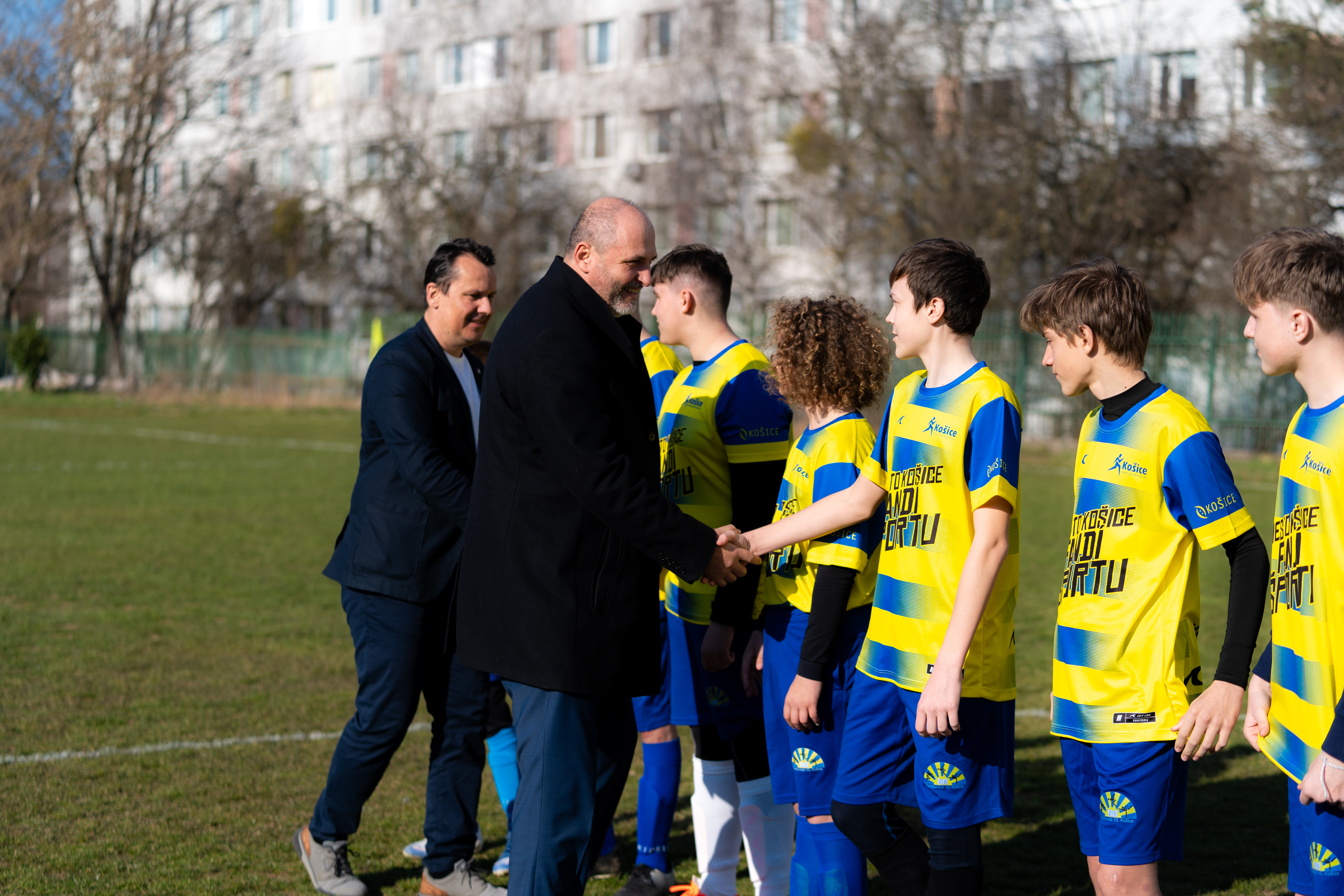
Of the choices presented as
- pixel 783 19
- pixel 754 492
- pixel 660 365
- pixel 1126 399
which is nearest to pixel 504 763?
pixel 754 492

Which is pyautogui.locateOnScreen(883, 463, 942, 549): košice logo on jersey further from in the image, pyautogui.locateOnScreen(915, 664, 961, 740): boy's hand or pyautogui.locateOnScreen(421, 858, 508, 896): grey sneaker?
pyautogui.locateOnScreen(421, 858, 508, 896): grey sneaker

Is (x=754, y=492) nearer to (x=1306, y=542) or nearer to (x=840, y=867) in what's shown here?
(x=840, y=867)

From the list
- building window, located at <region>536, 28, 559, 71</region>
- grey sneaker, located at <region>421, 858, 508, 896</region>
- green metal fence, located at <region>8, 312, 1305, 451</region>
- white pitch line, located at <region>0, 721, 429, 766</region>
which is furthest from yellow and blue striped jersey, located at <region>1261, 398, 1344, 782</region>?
building window, located at <region>536, 28, 559, 71</region>

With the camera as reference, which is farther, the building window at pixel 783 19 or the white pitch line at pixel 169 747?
the building window at pixel 783 19

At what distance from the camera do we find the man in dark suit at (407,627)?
14.1ft

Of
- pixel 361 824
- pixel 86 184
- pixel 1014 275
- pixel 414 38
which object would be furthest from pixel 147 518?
pixel 414 38

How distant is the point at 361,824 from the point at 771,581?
2.26 metres

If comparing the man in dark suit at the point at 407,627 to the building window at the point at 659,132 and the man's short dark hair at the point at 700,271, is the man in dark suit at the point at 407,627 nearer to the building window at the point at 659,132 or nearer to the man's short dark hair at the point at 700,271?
the man's short dark hair at the point at 700,271

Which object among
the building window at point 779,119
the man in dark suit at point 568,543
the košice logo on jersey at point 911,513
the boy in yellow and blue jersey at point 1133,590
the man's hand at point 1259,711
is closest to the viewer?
the man's hand at point 1259,711

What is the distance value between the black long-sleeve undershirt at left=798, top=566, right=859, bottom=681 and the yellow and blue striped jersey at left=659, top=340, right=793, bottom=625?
2.25 feet

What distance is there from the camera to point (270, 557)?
454 inches

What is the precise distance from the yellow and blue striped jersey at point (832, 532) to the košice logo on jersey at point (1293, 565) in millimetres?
1028

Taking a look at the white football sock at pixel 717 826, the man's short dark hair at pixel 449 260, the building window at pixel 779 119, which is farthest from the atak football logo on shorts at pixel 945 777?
the building window at pixel 779 119

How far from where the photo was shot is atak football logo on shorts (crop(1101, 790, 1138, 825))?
2.99 meters
